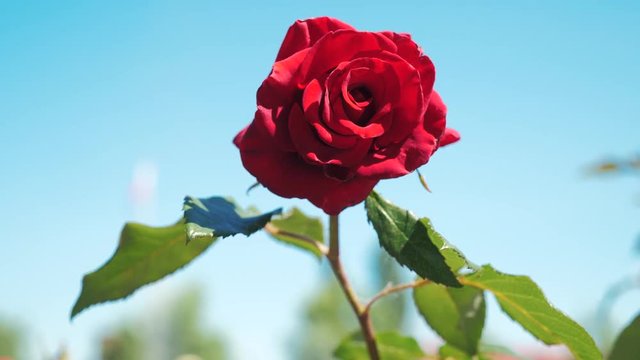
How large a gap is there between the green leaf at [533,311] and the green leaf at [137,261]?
0.31 m

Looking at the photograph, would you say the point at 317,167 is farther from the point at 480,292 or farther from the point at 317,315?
the point at 317,315

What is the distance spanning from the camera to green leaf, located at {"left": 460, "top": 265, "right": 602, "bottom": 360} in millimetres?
673

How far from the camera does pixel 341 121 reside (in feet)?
1.83

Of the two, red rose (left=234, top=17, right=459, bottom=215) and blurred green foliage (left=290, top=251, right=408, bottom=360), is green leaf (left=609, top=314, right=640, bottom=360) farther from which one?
blurred green foliage (left=290, top=251, right=408, bottom=360)

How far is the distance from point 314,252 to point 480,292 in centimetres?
20

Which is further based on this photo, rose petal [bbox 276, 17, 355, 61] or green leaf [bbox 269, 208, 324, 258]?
green leaf [bbox 269, 208, 324, 258]

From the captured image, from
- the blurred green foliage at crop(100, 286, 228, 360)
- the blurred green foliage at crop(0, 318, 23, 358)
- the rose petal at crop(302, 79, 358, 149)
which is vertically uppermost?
the rose petal at crop(302, 79, 358, 149)

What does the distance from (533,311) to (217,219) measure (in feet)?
1.07

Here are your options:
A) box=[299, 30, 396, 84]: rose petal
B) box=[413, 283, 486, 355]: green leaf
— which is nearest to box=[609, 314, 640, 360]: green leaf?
box=[413, 283, 486, 355]: green leaf

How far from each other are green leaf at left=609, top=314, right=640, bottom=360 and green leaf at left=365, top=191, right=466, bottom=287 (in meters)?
0.20

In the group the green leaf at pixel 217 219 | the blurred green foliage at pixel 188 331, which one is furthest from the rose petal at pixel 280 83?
the blurred green foliage at pixel 188 331

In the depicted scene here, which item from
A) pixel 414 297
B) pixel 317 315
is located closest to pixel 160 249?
pixel 414 297

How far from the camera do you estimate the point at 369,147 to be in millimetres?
570

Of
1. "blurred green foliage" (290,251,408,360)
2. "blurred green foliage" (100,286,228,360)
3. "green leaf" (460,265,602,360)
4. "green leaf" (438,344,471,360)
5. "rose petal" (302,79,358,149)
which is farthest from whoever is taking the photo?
"blurred green foliage" (100,286,228,360)
